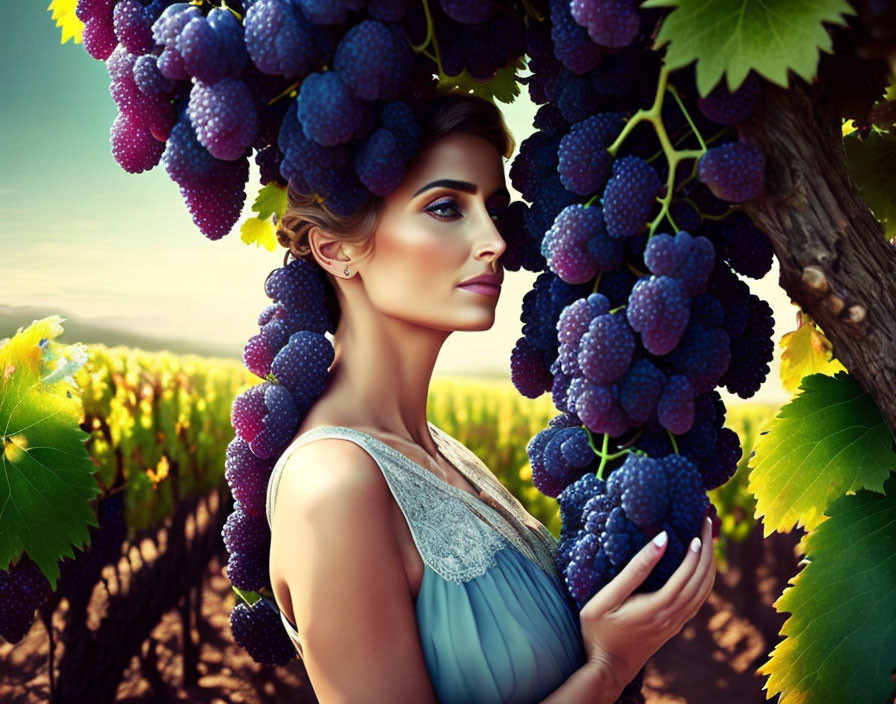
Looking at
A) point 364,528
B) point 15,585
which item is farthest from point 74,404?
point 364,528

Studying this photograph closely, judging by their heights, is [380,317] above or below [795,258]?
above

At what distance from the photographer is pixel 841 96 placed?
1430 mm

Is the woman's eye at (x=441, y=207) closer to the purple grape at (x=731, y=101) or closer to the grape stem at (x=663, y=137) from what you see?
the grape stem at (x=663, y=137)

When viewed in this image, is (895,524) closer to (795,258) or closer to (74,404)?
(795,258)

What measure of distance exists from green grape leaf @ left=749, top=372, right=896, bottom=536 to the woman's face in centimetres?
57

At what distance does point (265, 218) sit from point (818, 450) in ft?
3.86

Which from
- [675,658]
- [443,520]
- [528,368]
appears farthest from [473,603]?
[675,658]

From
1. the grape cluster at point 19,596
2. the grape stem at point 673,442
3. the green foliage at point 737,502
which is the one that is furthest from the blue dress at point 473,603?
the green foliage at point 737,502

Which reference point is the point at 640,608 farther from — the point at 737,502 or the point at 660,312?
the point at 737,502

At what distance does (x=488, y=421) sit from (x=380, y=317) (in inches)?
90.5

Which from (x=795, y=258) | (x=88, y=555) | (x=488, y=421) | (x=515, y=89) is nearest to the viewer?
(x=795, y=258)

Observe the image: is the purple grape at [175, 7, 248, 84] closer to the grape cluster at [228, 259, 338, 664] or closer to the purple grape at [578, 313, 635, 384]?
the grape cluster at [228, 259, 338, 664]

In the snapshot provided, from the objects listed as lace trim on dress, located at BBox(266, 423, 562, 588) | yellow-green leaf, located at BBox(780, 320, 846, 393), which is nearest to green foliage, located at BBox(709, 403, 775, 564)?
yellow-green leaf, located at BBox(780, 320, 846, 393)

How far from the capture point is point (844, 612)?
1.56 m
